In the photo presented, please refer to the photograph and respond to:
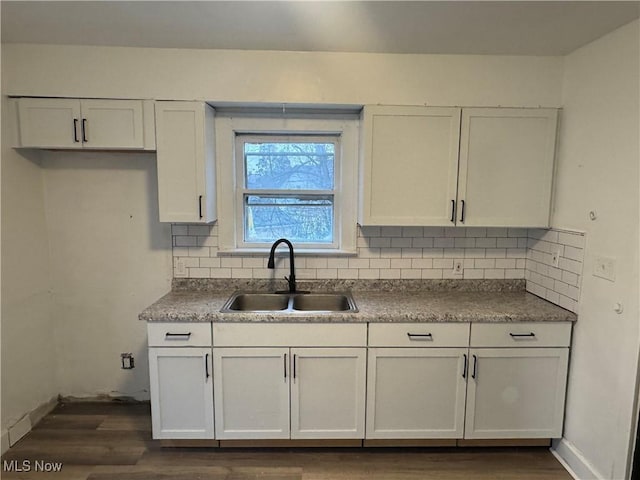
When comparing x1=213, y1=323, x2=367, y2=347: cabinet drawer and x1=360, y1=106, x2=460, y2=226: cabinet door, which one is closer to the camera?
x1=213, y1=323, x2=367, y2=347: cabinet drawer

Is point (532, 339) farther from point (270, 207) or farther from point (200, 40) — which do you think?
point (200, 40)

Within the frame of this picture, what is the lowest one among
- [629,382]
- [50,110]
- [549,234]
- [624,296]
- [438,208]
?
[629,382]

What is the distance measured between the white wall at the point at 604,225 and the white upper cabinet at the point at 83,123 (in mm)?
2440

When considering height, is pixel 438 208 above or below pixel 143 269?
above

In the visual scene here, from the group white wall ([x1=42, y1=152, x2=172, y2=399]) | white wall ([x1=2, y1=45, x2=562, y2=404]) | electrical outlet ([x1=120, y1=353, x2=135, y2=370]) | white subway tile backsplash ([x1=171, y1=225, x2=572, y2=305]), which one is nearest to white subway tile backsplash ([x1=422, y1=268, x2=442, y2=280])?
white subway tile backsplash ([x1=171, y1=225, x2=572, y2=305])

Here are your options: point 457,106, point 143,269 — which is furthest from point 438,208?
point 143,269

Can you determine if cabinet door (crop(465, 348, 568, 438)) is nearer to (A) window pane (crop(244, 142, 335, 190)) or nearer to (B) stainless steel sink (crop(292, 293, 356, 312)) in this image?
(B) stainless steel sink (crop(292, 293, 356, 312))

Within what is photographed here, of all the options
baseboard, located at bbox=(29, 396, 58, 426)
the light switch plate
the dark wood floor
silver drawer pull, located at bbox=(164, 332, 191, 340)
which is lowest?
the dark wood floor

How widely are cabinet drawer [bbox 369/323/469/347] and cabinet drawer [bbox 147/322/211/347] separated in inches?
36.7

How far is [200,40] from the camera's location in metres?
2.08

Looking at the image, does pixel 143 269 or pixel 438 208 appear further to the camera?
pixel 143 269

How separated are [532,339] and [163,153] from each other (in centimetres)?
239

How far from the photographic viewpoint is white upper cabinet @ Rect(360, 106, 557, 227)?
2.26 meters

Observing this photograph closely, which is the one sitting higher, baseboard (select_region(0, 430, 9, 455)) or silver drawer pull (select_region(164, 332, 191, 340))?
silver drawer pull (select_region(164, 332, 191, 340))
